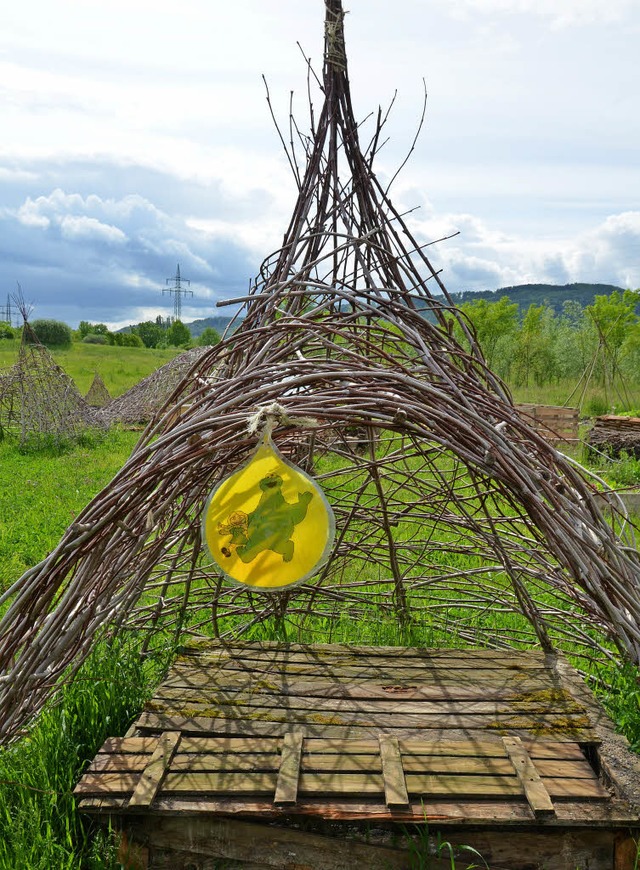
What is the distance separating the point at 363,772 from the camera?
7.14 feet

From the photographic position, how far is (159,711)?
255cm

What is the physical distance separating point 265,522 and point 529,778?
1.12m

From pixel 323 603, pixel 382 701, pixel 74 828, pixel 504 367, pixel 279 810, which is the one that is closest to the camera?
pixel 279 810

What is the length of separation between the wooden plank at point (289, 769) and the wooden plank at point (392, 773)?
27 centimetres

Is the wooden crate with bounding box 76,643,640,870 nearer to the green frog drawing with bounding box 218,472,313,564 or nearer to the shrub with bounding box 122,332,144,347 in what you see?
the green frog drawing with bounding box 218,472,313,564

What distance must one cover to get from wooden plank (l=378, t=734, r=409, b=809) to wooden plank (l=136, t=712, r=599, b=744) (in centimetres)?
11

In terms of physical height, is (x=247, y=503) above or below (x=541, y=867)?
above

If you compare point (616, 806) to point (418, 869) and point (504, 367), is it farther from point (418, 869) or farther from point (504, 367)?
point (504, 367)

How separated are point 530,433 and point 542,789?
108 centimetres

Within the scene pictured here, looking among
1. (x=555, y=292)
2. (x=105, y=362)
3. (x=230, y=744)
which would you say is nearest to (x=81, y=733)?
(x=230, y=744)

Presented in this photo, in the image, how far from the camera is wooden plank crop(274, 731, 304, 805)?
6.61 ft

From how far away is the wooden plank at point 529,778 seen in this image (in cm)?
200

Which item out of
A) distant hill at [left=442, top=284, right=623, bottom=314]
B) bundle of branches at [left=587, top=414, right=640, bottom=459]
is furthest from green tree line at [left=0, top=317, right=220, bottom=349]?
distant hill at [left=442, top=284, right=623, bottom=314]

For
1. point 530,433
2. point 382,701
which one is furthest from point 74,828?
point 530,433
